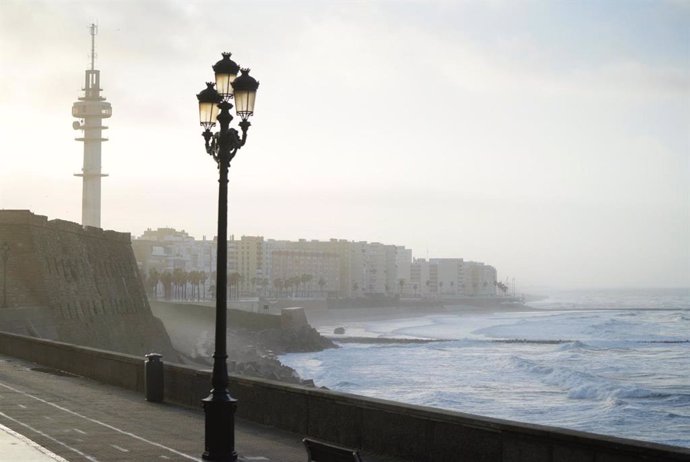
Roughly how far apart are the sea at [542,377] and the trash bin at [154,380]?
22067 millimetres

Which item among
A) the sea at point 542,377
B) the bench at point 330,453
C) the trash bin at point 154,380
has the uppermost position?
the bench at point 330,453

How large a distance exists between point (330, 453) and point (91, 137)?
14844cm

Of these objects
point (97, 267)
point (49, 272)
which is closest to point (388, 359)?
point (97, 267)

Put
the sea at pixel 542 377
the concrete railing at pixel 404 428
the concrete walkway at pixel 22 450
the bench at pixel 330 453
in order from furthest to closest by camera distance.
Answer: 1. the sea at pixel 542 377
2. the concrete walkway at pixel 22 450
3. the concrete railing at pixel 404 428
4. the bench at pixel 330 453

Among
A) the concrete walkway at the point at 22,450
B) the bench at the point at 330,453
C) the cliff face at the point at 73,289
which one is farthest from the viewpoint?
the cliff face at the point at 73,289

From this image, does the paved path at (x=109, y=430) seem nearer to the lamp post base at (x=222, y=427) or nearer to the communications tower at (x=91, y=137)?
the lamp post base at (x=222, y=427)

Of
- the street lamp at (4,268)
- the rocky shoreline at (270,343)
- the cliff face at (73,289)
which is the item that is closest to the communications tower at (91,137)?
the rocky shoreline at (270,343)

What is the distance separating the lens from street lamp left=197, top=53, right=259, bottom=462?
13398 mm

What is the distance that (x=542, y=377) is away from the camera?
61.9 m

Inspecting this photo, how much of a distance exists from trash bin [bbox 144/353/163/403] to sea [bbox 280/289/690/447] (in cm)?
2207

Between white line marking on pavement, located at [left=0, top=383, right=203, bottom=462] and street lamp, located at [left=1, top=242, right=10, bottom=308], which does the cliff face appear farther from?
white line marking on pavement, located at [left=0, top=383, right=203, bottom=462]

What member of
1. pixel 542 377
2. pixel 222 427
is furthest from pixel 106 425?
pixel 542 377

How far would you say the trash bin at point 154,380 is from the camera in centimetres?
2084

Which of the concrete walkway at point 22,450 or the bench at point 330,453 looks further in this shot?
the concrete walkway at point 22,450
